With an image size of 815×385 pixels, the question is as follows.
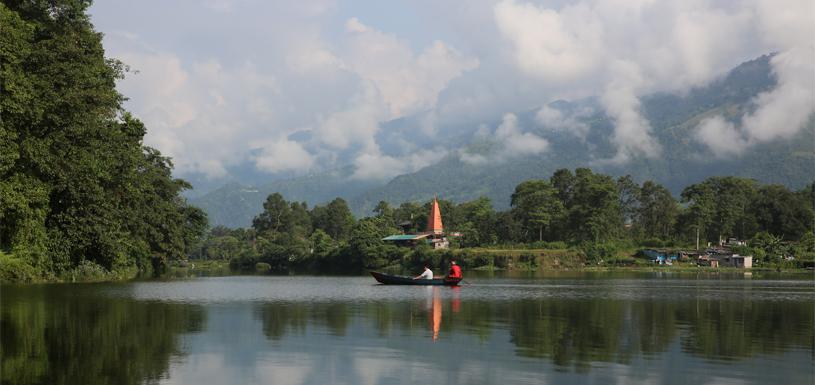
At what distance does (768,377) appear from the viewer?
581 inches

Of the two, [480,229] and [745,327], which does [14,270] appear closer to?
[745,327]

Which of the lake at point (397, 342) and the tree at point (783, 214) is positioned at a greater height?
the tree at point (783, 214)

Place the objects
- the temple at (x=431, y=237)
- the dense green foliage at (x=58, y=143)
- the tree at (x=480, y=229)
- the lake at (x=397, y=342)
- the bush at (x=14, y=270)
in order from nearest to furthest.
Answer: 1. the lake at (x=397, y=342)
2. the dense green foliage at (x=58, y=143)
3. the bush at (x=14, y=270)
4. the temple at (x=431, y=237)
5. the tree at (x=480, y=229)

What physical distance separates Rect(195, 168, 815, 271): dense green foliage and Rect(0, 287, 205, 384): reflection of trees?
3078 inches

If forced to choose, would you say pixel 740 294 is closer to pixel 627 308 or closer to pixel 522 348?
pixel 627 308

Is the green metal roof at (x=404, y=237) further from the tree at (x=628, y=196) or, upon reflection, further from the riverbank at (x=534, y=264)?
the tree at (x=628, y=196)

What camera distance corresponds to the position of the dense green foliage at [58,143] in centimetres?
3153

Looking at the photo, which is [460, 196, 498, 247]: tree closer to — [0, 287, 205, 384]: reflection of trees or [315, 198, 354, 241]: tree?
[315, 198, 354, 241]: tree

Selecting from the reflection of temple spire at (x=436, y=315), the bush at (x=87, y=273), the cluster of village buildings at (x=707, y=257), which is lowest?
the reflection of temple spire at (x=436, y=315)

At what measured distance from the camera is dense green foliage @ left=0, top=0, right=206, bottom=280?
31.5m

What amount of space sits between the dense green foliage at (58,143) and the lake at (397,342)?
15.2 feet

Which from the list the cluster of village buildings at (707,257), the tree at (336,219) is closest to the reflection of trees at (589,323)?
the cluster of village buildings at (707,257)

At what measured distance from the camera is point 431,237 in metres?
125

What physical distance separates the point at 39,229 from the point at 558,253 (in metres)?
75.6
